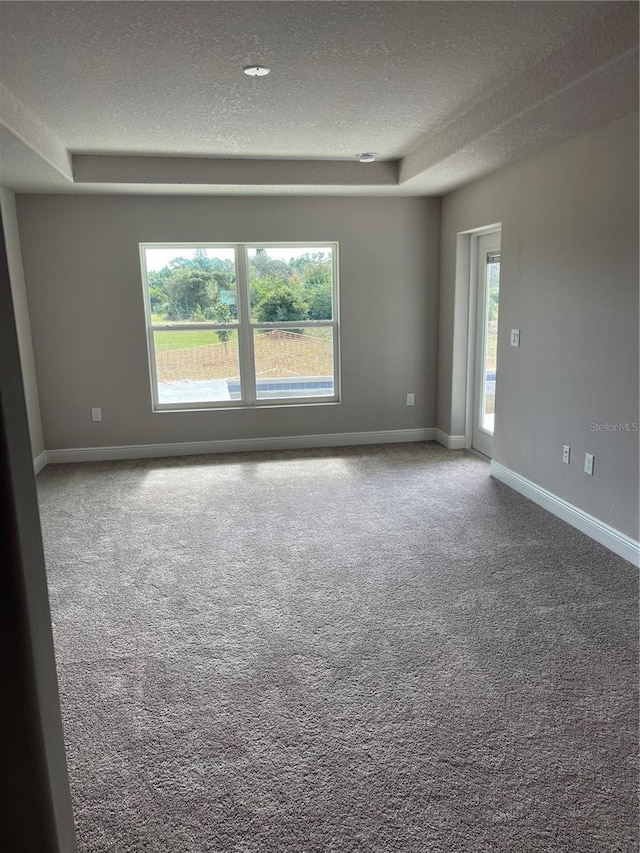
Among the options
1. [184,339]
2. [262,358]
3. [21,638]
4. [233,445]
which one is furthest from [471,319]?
[21,638]

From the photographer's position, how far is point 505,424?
14.4ft

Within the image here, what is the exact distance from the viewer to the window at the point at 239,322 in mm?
5230

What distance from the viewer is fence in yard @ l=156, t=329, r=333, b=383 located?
5.36 metres

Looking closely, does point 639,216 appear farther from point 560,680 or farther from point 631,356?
point 560,680

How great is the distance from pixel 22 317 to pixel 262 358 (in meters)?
2.06

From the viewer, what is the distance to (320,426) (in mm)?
5617

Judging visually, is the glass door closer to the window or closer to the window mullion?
the window

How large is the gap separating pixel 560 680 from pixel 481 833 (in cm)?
78

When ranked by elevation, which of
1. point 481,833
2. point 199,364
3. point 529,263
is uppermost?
point 529,263

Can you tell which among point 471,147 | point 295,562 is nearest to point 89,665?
point 295,562

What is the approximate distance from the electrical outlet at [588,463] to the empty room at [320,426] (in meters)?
0.09

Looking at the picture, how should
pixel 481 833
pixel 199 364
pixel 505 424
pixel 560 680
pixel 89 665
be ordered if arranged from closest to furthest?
pixel 481 833
pixel 560 680
pixel 89 665
pixel 505 424
pixel 199 364

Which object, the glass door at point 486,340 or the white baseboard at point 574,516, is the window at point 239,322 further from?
the white baseboard at point 574,516

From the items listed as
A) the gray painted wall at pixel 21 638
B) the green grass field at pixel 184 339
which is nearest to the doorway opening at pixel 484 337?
the green grass field at pixel 184 339
